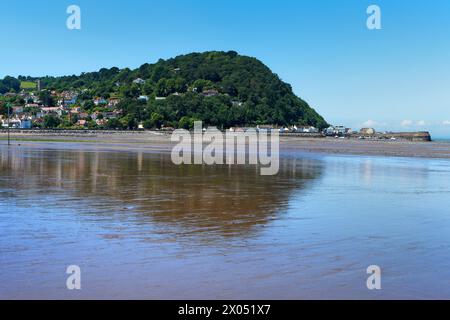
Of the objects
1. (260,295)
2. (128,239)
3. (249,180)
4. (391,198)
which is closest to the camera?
(260,295)

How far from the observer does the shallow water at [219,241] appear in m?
6.82

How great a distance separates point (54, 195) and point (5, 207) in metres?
2.30

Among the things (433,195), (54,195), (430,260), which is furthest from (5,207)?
(433,195)

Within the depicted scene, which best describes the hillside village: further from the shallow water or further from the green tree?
the shallow water

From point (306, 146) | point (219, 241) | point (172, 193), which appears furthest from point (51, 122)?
point (219, 241)

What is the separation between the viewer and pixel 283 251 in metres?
8.68

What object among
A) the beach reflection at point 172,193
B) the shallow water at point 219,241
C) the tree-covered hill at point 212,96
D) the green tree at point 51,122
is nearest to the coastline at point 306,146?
the beach reflection at point 172,193

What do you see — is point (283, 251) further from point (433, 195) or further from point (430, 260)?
point (433, 195)

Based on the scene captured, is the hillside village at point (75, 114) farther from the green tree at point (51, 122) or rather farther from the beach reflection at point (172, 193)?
the beach reflection at point (172, 193)

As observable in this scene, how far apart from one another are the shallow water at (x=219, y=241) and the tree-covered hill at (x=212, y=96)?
386ft

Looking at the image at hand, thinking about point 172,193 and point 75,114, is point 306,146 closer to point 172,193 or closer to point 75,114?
point 172,193

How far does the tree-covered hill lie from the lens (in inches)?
5517

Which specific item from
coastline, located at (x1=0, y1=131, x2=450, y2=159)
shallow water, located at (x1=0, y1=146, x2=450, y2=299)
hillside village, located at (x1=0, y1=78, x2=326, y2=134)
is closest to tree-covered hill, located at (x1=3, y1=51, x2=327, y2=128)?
hillside village, located at (x1=0, y1=78, x2=326, y2=134)

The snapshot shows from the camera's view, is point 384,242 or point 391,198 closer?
point 384,242
